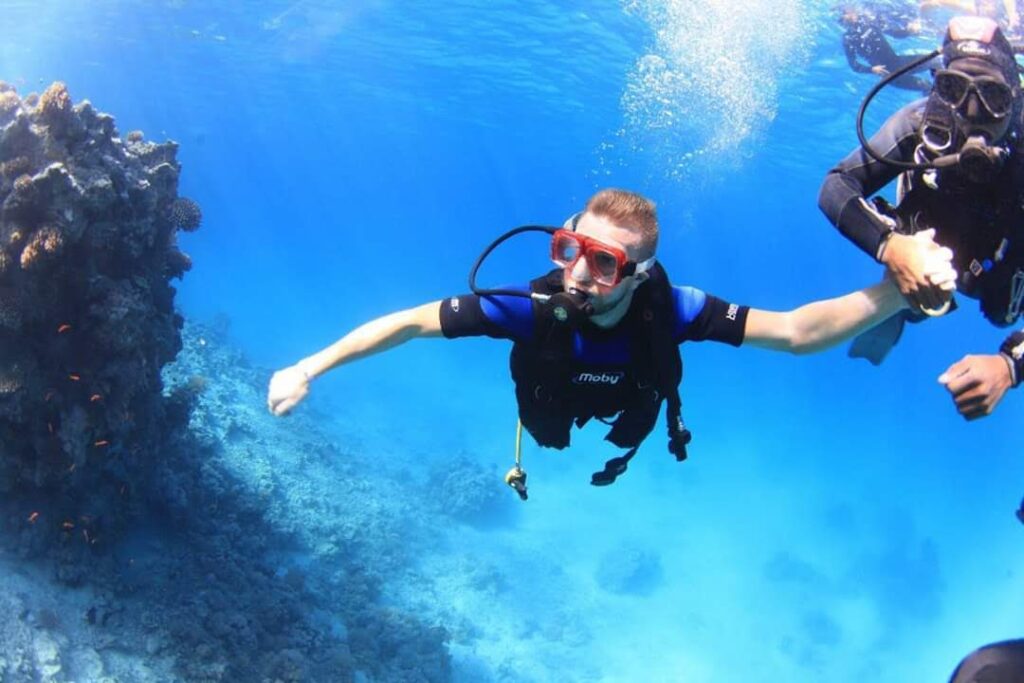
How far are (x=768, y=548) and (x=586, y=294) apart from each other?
25.9m

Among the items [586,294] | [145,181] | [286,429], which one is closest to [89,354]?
[145,181]

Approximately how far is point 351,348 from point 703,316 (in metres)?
2.27

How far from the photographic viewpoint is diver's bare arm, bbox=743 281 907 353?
3.44m

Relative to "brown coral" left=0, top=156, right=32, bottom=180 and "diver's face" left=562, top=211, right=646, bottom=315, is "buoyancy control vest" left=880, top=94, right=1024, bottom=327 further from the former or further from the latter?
"brown coral" left=0, top=156, right=32, bottom=180

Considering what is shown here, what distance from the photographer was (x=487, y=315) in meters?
4.24

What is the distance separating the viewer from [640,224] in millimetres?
3945

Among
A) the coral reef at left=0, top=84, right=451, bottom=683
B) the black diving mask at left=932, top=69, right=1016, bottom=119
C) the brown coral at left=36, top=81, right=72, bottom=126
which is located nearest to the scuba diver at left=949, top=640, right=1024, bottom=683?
the black diving mask at left=932, top=69, right=1016, bottom=119

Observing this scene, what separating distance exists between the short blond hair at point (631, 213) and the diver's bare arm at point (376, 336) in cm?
122

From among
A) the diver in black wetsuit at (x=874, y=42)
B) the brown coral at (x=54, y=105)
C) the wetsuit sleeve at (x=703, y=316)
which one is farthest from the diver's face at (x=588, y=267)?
the diver in black wetsuit at (x=874, y=42)

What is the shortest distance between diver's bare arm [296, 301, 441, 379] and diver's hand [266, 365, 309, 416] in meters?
0.07

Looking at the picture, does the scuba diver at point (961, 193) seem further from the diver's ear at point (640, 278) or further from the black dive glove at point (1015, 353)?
the diver's ear at point (640, 278)

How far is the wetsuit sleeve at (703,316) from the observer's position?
4172 mm

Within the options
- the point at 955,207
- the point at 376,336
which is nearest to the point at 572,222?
the point at 376,336

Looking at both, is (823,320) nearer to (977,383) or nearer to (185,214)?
(977,383)
